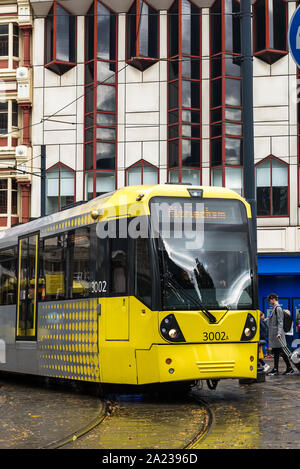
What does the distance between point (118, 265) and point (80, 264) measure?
120cm

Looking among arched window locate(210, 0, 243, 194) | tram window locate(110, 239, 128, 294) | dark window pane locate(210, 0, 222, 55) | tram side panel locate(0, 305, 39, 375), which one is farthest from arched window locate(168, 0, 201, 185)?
tram window locate(110, 239, 128, 294)

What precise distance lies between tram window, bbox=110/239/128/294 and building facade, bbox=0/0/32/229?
22636 millimetres

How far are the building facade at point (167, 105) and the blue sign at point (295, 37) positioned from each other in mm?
24625

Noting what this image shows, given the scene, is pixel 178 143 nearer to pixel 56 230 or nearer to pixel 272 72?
pixel 272 72

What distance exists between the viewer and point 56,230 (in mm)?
14336

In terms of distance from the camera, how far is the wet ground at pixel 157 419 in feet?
27.8

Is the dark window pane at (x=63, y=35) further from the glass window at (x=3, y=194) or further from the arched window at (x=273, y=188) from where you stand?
the arched window at (x=273, y=188)

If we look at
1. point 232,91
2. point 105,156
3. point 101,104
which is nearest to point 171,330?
point 232,91

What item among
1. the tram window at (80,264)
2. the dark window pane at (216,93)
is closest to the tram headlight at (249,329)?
the tram window at (80,264)

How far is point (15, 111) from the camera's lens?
35719 millimetres

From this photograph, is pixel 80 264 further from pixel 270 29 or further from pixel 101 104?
pixel 270 29

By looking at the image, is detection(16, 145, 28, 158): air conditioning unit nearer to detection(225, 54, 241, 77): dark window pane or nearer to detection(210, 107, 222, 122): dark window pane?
detection(210, 107, 222, 122): dark window pane

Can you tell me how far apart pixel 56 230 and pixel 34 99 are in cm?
2148
